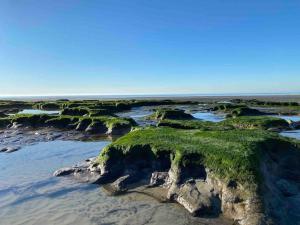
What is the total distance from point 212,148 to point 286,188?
3562mm

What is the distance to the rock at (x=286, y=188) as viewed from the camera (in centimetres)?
1523

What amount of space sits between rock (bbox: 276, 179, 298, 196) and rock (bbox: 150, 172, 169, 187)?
4951 mm

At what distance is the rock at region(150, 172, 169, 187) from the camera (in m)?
16.8

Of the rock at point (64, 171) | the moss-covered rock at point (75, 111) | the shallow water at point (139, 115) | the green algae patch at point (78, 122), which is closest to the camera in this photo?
the rock at point (64, 171)

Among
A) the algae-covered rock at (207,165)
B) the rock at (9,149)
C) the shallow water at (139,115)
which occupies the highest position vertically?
the algae-covered rock at (207,165)

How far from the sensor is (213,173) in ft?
49.3

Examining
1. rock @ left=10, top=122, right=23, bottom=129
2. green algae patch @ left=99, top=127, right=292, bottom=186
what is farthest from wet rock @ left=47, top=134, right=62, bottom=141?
green algae patch @ left=99, top=127, right=292, bottom=186

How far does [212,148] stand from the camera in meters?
16.7

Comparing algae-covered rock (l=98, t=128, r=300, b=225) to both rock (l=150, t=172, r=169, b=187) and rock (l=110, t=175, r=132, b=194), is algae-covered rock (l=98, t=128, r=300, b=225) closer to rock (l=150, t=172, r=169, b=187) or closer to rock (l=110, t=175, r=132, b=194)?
rock (l=150, t=172, r=169, b=187)

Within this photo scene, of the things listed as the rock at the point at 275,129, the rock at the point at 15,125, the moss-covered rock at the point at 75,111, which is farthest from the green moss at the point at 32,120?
the rock at the point at 275,129

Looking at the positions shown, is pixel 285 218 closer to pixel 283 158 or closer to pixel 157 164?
pixel 283 158

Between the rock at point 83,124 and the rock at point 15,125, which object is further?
the rock at point 15,125

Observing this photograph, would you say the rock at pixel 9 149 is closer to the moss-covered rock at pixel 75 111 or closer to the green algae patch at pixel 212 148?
the green algae patch at pixel 212 148

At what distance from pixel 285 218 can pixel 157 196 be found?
5321 millimetres
